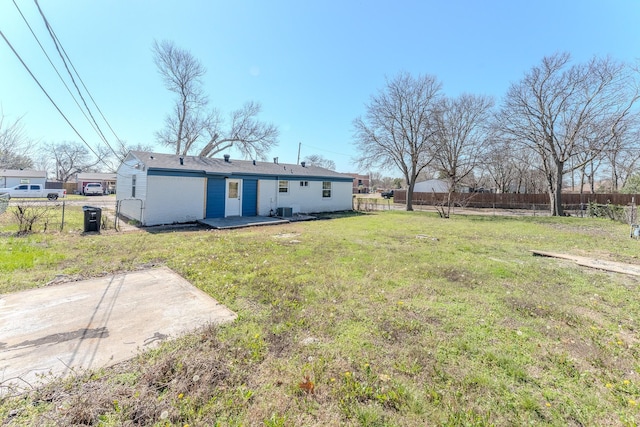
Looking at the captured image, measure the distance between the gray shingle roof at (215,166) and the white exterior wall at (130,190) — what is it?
68 cm

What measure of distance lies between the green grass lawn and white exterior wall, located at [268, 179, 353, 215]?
389 inches

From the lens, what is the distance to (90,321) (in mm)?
3160

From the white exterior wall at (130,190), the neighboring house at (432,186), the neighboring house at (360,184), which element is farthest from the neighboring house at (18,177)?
the neighboring house at (432,186)

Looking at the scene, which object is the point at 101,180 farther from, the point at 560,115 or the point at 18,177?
the point at 560,115

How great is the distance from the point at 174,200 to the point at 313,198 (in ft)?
25.9

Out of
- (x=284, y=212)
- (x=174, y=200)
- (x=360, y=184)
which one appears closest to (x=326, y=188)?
(x=284, y=212)

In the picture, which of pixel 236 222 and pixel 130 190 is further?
pixel 130 190

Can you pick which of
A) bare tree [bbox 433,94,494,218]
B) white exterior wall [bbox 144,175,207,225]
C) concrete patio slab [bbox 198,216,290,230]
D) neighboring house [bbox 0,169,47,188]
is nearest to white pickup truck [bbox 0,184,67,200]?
neighboring house [bbox 0,169,47,188]

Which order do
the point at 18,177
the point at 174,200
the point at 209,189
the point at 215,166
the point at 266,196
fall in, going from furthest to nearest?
the point at 18,177 → the point at 266,196 → the point at 215,166 → the point at 209,189 → the point at 174,200

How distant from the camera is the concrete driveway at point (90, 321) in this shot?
95.4 inches

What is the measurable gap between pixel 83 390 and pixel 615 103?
26.5 m

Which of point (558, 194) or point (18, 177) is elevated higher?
point (18, 177)

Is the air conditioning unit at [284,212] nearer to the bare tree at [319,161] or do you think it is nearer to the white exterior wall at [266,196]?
the white exterior wall at [266,196]

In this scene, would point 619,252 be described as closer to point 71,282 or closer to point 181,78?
point 71,282
